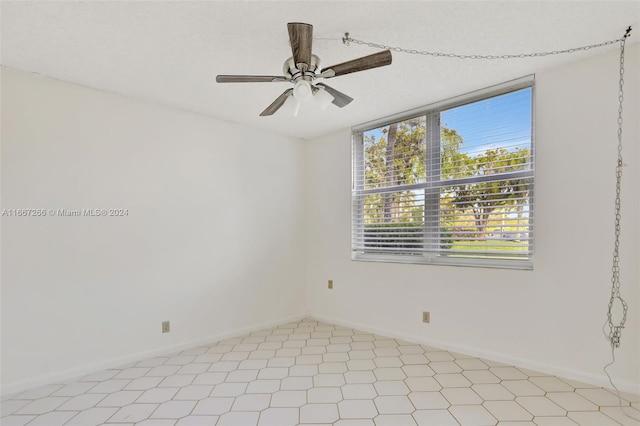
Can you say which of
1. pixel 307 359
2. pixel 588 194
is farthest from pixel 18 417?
pixel 588 194

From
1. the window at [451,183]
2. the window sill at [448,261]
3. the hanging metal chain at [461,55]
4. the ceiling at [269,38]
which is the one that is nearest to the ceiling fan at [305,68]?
the ceiling at [269,38]

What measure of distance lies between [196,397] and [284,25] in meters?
2.40

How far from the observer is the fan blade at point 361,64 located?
5.63 ft

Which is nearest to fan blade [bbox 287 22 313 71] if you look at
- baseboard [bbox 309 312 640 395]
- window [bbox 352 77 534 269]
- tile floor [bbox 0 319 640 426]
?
window [bbox 352 77 534 269]

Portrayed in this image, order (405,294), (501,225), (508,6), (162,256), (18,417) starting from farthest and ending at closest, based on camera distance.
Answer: (405,294), (162,256), (501,225), (18,417), (508,6)

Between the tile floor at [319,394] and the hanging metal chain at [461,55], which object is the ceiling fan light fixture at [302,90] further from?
the tile floor at [319,394]

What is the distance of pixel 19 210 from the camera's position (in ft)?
7.83

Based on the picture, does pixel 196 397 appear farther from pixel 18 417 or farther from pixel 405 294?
pixel 405 294

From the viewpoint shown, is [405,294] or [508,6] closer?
[508,6]

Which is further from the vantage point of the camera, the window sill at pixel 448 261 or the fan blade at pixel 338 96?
the window sill at pixel 448 261

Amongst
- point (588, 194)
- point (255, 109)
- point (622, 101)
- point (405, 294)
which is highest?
point (255, 109)

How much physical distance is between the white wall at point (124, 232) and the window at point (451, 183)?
118 cm

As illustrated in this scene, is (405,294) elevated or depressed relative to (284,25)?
depressed

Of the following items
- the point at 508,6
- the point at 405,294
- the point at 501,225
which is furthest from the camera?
the point at 405,294
